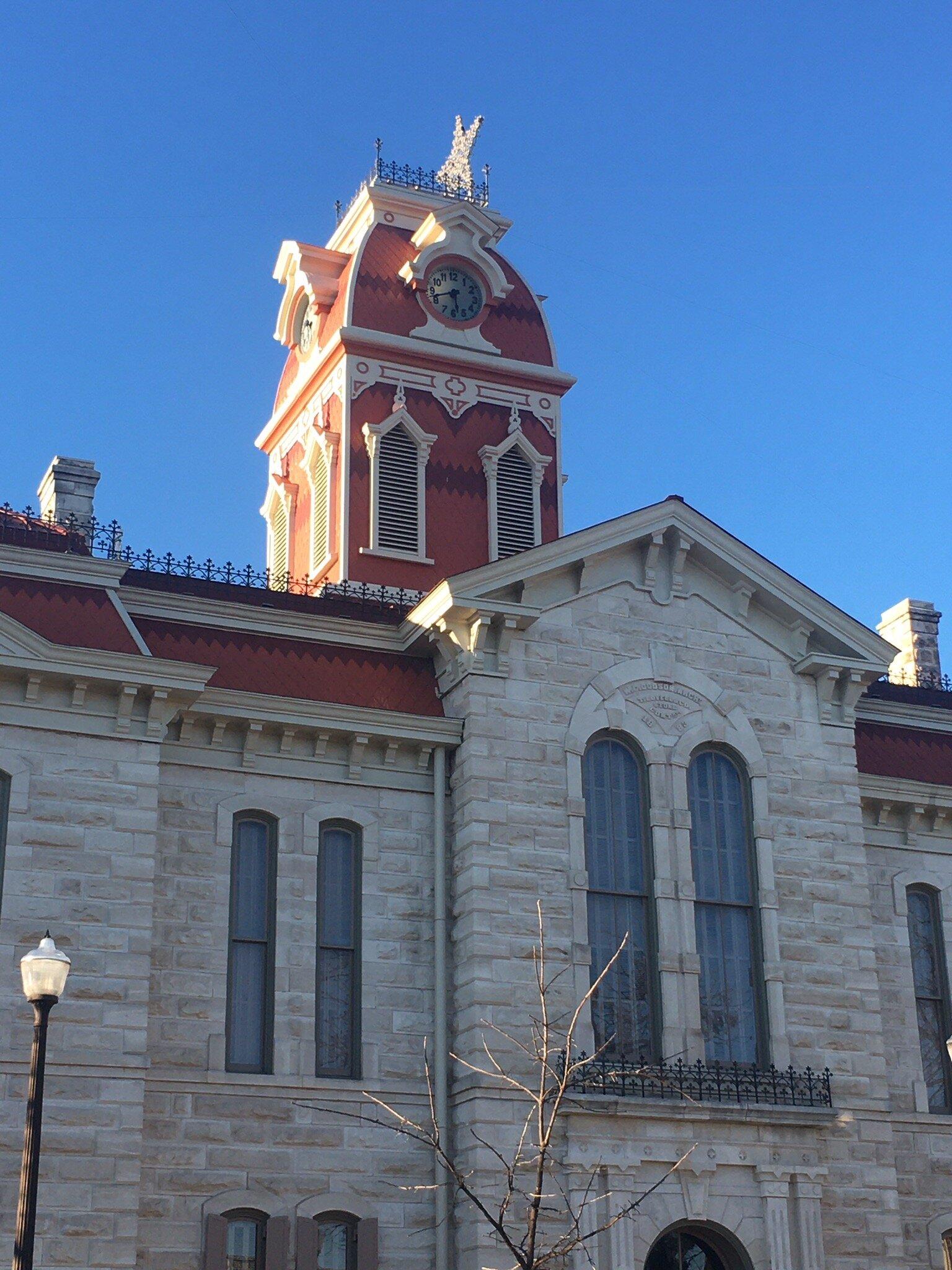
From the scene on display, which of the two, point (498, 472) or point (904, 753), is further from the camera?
point (498, 472)

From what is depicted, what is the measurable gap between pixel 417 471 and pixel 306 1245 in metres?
16.1

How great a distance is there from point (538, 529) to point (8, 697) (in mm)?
14501

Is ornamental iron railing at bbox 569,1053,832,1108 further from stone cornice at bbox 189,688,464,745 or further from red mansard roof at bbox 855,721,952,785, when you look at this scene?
red mansard roof at bbox 855,721,952,785

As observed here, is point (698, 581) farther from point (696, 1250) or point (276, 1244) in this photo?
point (276, 1244)

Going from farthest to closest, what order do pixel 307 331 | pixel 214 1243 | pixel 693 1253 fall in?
1. pixel 307 331
2. pixel 693 1253
3. pixel 214 1243

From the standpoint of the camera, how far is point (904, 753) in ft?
90.6

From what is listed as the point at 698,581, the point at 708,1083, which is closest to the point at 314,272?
the point at 698,581

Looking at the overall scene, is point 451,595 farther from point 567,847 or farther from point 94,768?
point 94,768

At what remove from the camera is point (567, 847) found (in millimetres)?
23531

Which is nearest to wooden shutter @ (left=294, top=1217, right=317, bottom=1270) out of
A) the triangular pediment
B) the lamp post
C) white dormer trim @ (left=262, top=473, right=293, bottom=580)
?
the lamp post

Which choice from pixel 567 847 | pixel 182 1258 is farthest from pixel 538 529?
pixel 182 1258

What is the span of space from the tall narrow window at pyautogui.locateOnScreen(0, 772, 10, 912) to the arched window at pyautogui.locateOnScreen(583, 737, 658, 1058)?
774cm

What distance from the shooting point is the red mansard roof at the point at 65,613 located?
22.0 metres

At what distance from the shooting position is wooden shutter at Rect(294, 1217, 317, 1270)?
2083 centimetres
